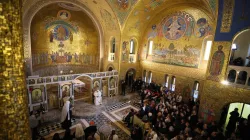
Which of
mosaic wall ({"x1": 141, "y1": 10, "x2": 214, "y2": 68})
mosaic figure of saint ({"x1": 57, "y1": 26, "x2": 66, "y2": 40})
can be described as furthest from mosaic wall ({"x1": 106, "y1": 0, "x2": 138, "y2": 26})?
mosaic figure of saint ({"x1": 57, "y1": 26, "x2": 66, "y2": 40})

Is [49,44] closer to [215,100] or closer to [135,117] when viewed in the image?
[135,117]

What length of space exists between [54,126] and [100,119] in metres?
2.93

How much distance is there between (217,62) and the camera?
873 cm

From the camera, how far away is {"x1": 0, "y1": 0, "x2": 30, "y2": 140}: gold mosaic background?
1.86 meters

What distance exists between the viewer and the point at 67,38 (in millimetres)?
18172

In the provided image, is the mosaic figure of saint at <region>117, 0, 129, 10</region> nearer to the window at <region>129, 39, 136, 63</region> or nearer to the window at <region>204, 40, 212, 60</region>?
the window at <region>129, 39, 136, 63</region>

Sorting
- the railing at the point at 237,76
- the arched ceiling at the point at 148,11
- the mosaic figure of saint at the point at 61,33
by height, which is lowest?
the railing at the point at 237,76

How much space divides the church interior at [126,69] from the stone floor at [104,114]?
7 centimetres

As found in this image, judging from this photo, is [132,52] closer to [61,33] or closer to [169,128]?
[61,33]

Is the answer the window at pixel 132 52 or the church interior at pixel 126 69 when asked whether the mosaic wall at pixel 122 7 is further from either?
the window at pixel 132 52

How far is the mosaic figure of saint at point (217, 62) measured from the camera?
8.54m

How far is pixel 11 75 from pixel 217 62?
1020 centimetres

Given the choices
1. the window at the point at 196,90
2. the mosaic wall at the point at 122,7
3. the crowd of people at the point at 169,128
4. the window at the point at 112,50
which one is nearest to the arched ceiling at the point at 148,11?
the mosaic wall at the point at 122,7

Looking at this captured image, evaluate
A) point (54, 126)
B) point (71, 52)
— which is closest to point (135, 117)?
point (54, 126)
